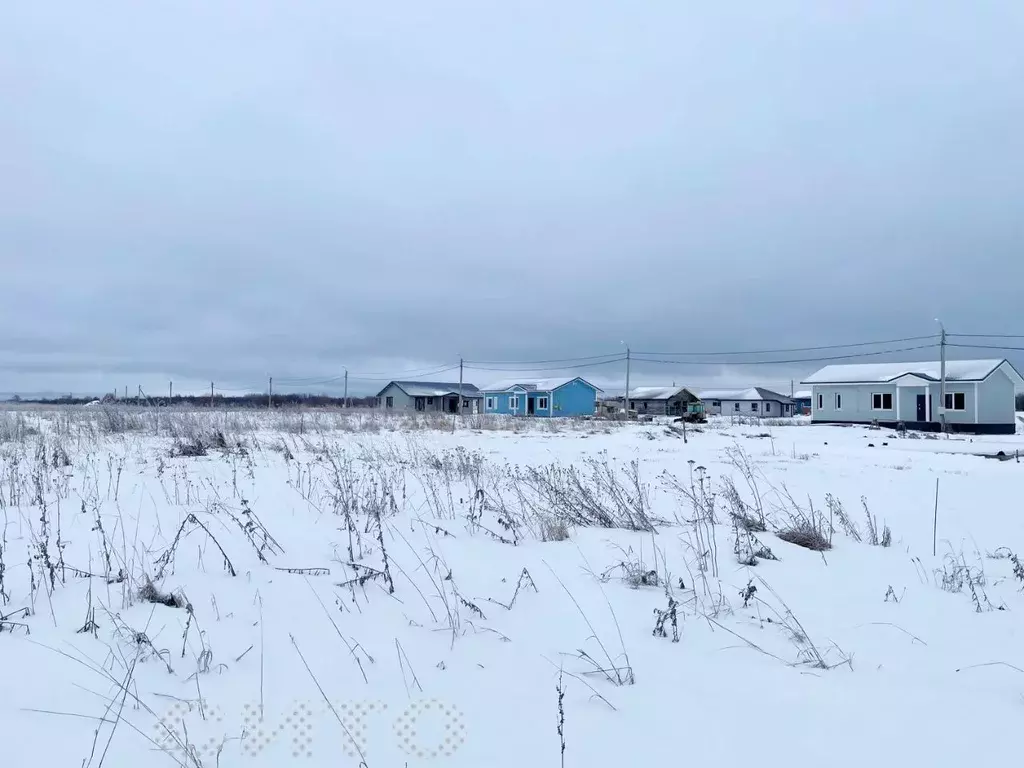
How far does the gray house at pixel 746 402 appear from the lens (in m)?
76.8

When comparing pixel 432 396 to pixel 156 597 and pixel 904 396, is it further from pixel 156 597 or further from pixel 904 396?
pixel 156 597

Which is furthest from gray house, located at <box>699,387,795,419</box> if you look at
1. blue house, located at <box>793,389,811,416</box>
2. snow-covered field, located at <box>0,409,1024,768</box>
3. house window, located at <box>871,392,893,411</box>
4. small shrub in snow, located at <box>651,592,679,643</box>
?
Answer: small shrub in snow, located at <box>651,592,679,643</box>

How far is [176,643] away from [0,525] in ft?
10.1

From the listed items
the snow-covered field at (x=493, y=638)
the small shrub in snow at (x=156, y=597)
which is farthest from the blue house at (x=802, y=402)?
the small shrub in snow at (x=156, y=597)

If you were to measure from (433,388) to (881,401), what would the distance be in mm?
43170

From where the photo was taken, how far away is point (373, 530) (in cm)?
502

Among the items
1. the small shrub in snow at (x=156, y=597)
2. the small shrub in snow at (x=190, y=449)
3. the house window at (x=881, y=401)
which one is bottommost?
the small shrub in snow at (x=156, y=597)

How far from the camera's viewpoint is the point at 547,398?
5853cm

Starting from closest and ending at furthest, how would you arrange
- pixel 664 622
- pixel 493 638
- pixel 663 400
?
1. pixel 493 638
2. pixel 664 622
3. pixel 663 400

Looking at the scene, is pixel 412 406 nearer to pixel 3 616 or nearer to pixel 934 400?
pixel 934 400

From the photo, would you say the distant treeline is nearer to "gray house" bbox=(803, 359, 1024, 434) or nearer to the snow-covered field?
the snow-covered field

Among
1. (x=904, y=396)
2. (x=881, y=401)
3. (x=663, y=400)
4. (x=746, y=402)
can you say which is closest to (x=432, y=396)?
(x=663, y=400)

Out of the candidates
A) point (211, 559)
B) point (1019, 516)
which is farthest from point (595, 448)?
point (211, 559)

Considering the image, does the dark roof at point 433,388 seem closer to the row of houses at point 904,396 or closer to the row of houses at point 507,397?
the row of houses at point 507,397
